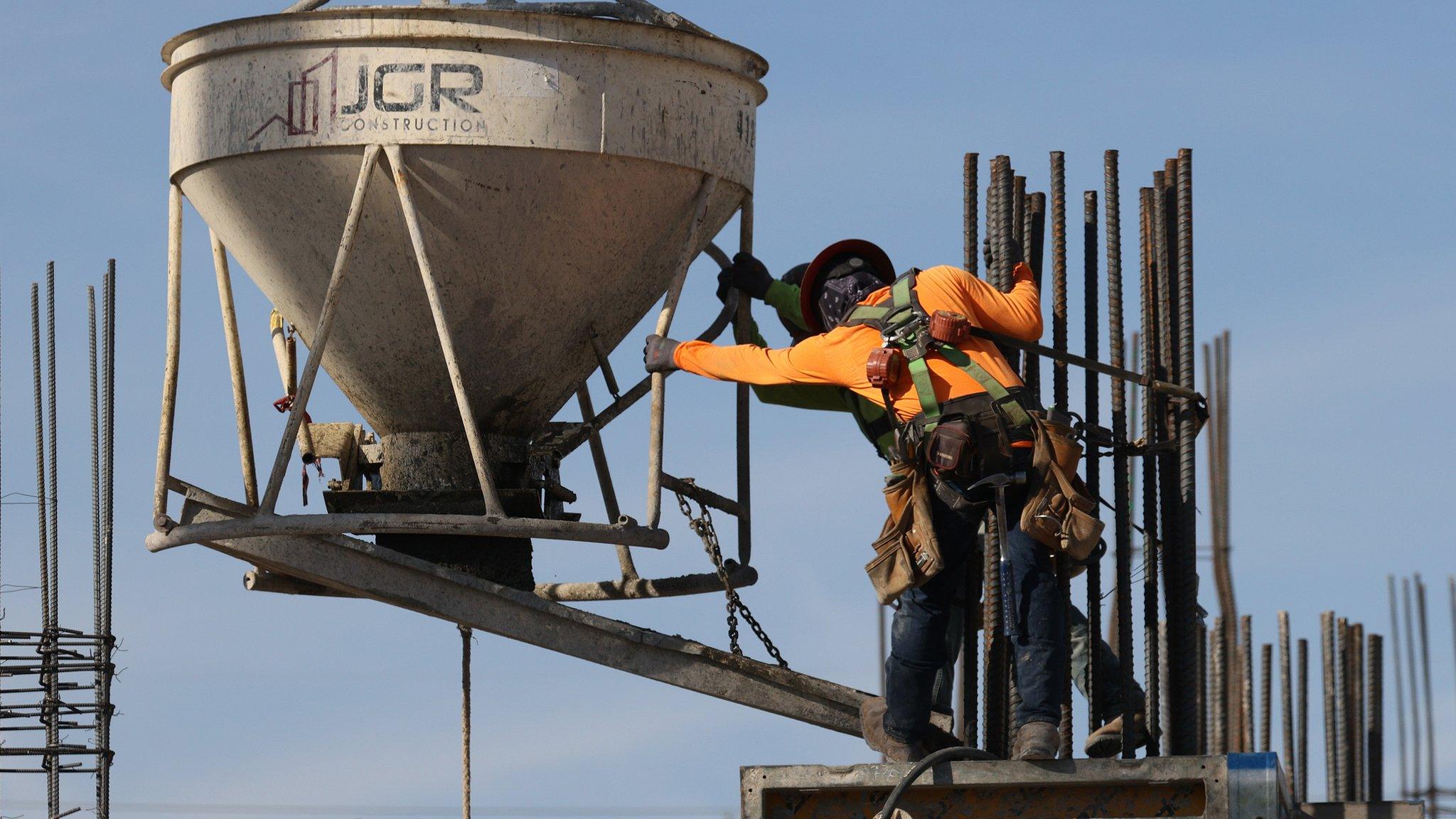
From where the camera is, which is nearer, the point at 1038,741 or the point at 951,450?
the point at 1038,741

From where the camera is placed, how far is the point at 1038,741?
8852 millimetres

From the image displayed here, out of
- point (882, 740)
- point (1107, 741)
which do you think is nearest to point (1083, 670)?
point (1107, 741)

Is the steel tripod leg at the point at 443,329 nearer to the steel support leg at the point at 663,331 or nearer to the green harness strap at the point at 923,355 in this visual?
the steel support leg at the point at 663,331

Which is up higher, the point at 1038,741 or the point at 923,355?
the point at 923,355

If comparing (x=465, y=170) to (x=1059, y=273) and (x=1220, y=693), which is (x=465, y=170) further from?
(x=1220, y=693)

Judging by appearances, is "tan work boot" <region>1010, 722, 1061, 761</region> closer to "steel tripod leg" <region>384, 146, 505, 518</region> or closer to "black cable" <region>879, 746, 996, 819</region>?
"black cable" <region>879, 746, 996, 819</region>

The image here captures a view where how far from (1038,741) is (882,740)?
1.13m

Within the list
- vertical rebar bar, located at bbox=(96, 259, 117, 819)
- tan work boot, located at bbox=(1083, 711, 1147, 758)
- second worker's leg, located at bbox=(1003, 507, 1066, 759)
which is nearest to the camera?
second worker's leg, located at bbox=(1003, 507, 1066, 759)

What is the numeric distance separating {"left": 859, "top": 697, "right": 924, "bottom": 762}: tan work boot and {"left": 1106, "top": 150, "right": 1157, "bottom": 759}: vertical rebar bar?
1.23m

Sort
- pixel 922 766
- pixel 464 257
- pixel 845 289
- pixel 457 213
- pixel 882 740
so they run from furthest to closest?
pixel 464 257, pixel 457 213, pixel 845 289, pixel 882 740, pixel 922 766

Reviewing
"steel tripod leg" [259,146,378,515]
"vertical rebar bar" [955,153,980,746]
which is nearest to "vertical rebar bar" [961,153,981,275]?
"vertical rebar bar" [955,153,980,746]

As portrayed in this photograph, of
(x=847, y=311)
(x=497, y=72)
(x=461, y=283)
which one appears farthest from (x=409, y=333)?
(x=847, y=311)

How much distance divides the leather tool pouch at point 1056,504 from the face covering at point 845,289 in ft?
4.36

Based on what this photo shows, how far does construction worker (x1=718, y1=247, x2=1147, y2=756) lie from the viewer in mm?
10664
